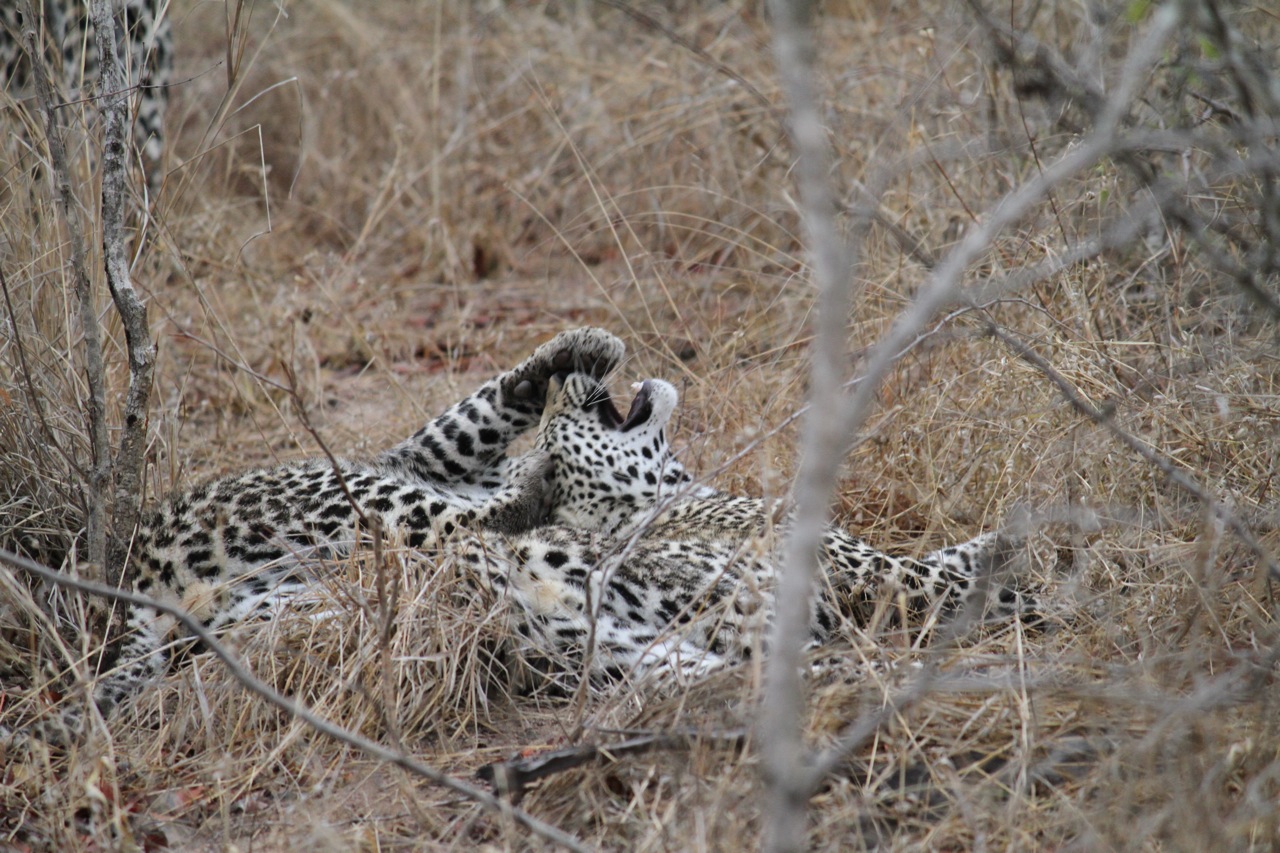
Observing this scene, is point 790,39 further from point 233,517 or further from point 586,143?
point 586,143

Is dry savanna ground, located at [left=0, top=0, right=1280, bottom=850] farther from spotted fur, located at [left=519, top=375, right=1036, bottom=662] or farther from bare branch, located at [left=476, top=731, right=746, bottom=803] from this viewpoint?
spotted fur, located at [left=519, top=375, right=1036, bottom=662]

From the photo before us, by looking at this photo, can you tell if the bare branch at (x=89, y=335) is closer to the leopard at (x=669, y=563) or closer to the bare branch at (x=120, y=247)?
the bare branch at (x=120, y=247)

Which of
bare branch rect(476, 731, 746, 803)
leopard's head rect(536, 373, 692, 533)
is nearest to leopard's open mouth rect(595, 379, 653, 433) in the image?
leopard's head rect(536, 373, 692, 533)

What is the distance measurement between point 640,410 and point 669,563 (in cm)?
97

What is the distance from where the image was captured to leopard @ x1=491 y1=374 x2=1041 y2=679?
11.6 ft

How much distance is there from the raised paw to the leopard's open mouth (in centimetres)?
13

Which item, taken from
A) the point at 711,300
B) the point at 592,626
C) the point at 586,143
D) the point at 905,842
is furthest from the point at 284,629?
the point at 586,143

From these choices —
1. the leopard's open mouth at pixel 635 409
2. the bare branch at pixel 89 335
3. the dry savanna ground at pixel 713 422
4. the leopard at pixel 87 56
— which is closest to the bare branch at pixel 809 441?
the dry savanna ground at pixel 713 422

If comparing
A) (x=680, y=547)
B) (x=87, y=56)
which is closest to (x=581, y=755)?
(x=680, y=547)

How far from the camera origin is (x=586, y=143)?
7207mm

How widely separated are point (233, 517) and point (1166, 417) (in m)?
2.91

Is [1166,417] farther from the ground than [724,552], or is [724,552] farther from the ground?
[1166,417]

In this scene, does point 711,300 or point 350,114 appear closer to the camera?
point 711,300

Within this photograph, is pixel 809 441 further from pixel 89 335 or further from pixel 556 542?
pixel 89 335
